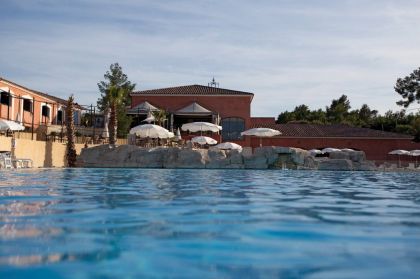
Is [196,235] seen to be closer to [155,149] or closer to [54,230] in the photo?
[54,230]

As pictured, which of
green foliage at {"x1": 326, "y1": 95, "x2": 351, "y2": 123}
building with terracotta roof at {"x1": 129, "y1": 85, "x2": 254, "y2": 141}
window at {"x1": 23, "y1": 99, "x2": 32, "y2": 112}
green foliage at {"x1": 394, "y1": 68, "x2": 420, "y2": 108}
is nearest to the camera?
window at {"x1": 23, "y1": 99, "x2": 32, "y2": 112}

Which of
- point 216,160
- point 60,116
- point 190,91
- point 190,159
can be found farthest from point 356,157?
point 60,116

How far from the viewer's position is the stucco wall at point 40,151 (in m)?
18.8

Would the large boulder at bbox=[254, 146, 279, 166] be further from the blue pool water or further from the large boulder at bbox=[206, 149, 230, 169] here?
the blue pool water

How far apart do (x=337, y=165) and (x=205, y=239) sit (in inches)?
756

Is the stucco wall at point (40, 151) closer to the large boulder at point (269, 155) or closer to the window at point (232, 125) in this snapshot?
the large boulder at point (269, 155)

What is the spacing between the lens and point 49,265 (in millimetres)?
3250

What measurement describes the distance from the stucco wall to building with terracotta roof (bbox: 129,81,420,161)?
12075mm

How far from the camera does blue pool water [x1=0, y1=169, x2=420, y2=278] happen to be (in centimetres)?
321

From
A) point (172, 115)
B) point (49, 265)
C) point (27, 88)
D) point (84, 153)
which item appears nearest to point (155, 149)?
point (84, 153)

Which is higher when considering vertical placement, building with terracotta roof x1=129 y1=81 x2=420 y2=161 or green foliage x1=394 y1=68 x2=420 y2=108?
green foliage x1=394 y1=68 x2=420 y2=108

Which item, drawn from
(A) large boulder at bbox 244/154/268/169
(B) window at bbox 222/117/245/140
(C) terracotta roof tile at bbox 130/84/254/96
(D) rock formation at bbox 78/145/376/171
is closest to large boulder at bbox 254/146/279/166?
(D) rock formation at bbox 78/145/376/171

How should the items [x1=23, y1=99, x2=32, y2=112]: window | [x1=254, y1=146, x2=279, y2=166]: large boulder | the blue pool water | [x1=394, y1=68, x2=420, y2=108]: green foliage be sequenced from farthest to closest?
[x1=394, y1=68, x2=420, y2=108]: green foliage
[x1=23, y1=99, x2=32, y2=112]: window
[x1=254, y1=146, x2=279, y2=166]: large boulder
the blue pool water

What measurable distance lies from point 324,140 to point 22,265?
1292 inches
